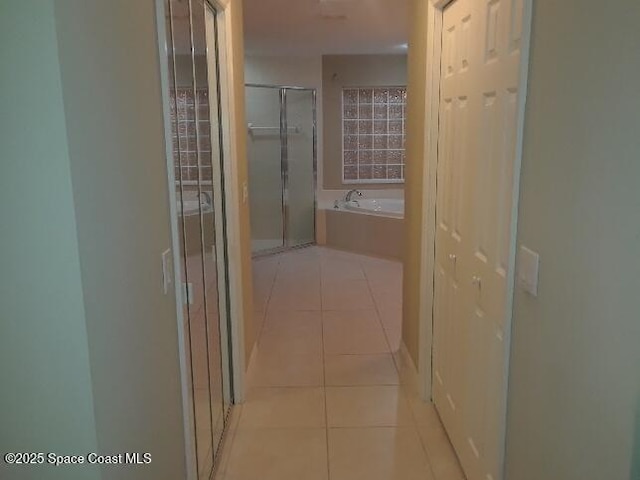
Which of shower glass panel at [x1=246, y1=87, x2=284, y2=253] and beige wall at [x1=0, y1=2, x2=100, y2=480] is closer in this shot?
beige wall at [x1=0, y1=2, x2=100, y2=480]

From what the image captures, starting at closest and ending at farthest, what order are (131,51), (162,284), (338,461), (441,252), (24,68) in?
(24,68) < (131,51) < (162,284) < (338,461) < (441,252)

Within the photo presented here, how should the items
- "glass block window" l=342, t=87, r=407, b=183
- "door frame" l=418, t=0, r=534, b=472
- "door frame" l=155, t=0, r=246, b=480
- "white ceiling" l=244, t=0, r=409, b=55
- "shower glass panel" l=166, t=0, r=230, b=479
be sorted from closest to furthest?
"door frame" l=155, t=0, r=246, b=480, "shower glass panel" l=166, t=0, r=230, b=479, "door frame" l=418, t=0, r=534, b=472, "white ceiling" l=244, t=0, r=409, b=55, "glass block window" l=342, t=87, r=407, b=183

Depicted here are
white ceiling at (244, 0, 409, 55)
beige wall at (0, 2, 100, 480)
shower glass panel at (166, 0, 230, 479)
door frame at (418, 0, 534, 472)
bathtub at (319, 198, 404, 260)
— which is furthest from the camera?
bathtub at (319, 198, 404, 260)

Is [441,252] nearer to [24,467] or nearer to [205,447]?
[205,447]

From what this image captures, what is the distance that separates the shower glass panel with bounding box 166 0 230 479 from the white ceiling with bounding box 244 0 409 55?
1.75 metres

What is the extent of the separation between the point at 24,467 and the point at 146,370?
36cm

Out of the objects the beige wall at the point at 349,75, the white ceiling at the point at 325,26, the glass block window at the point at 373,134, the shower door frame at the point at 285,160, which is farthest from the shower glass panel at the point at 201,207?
the glass block window at the point at 373,134

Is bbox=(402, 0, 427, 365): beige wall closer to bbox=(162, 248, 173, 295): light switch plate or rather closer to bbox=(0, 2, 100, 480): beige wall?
bbox=(162, 248, 173, 295): light switch plate

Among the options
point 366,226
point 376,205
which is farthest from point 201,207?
point 376,205

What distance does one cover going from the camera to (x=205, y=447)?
2.16 m

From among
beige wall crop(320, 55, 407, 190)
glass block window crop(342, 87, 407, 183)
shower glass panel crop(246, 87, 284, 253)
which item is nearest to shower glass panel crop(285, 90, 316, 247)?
shower glass panel crop(246, 87, 284, 253)

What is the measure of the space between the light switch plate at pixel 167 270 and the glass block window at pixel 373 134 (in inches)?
204

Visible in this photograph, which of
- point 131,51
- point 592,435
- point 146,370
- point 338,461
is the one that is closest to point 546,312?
point 592,435

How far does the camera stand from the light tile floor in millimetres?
2287
